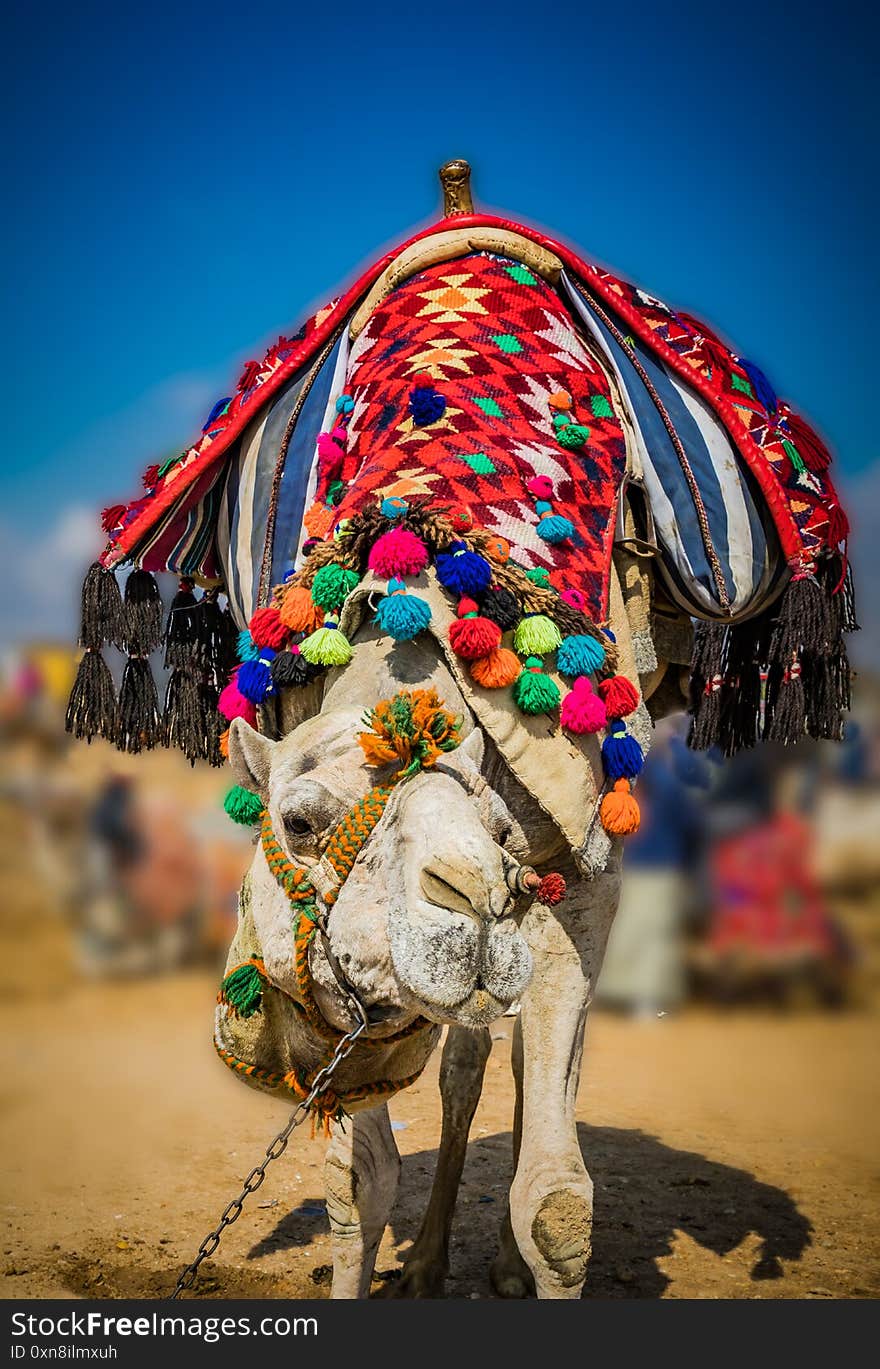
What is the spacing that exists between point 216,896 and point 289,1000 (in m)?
6.11

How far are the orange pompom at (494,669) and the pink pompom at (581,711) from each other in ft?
0.71

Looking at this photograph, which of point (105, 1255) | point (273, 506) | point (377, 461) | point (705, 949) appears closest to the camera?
point (377, 461)

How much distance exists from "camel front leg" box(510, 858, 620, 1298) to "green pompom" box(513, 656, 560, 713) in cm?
82

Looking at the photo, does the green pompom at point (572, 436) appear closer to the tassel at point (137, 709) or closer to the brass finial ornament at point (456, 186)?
the brass finial ornament at point (456, 186)

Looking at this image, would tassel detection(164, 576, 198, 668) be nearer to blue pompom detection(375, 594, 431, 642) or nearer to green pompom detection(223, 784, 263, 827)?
green pompom detection(223, 784, 263, 827)

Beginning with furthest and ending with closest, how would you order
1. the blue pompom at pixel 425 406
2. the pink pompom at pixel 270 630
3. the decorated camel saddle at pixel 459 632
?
the blue pompom at pixel 425 406 → the pink pompom at pixel 270 630 → the decorated camel saddle at pixel 459 632

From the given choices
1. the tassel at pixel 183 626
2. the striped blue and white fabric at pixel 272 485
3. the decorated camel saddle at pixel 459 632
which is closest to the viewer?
the decorated camel saddle at pixel 459 632

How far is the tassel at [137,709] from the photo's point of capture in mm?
4895

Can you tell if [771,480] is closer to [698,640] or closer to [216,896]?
[698,640]

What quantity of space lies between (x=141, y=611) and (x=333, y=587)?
71.0 inches

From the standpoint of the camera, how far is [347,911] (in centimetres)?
250

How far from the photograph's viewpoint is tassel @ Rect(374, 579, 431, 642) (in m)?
2.94

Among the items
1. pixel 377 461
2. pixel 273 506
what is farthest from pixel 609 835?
pixel 273 506

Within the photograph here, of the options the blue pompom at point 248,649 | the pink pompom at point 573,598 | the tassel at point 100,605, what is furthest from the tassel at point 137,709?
the pink pompom at point 573,598
